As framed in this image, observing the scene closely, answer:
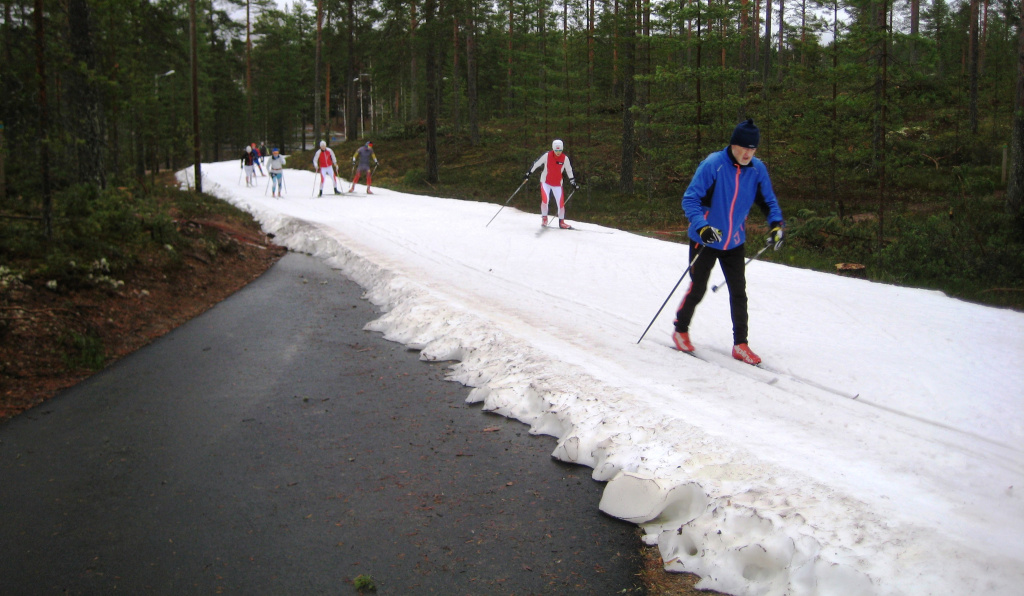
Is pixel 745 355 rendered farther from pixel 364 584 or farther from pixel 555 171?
pixel 555 171

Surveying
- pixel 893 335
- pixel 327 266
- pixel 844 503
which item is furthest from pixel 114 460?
pixel 327 266

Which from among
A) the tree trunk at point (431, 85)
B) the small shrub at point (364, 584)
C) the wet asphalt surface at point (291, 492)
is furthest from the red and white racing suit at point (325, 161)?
the small shrub at point (364, 584)

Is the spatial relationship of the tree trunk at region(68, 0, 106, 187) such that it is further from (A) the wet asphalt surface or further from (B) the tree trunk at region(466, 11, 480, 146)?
(B) the tree trunk at region(466, 11, 480, 146)

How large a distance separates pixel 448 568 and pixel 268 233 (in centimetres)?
1662

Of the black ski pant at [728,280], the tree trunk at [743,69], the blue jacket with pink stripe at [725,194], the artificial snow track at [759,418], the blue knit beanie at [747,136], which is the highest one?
the tree trunk at [743,69]

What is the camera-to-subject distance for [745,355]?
7066 millimetres

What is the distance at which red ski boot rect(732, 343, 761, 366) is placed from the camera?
7.02 metres

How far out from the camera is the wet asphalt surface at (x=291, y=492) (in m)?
3.74

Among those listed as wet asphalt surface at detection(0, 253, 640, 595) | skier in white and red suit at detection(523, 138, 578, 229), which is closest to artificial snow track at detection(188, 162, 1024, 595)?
wet asphalt surface at detection(0, 253, 640, 595)

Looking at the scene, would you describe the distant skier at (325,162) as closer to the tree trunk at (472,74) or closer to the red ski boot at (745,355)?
the tree trunk at (472,74)

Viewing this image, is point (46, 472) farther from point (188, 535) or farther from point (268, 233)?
point (268, 233)

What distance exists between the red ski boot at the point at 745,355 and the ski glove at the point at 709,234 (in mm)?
1153

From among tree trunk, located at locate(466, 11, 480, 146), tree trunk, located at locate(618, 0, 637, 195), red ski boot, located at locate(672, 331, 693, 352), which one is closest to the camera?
red ski boot, located at locate(672, 331, 693, 352)

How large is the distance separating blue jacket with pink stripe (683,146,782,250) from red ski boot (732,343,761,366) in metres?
0.97
